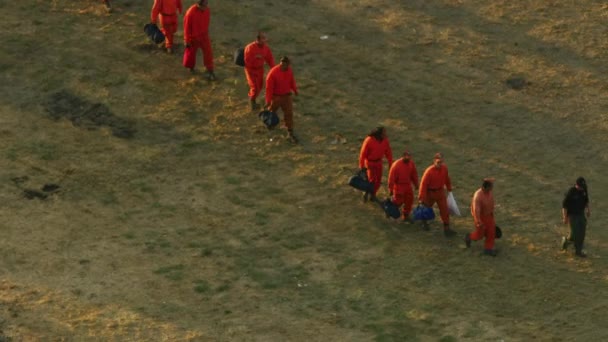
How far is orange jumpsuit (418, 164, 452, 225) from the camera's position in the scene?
77.8 ft

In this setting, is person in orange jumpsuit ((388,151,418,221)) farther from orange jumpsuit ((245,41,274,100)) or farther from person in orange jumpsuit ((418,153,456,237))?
orange jumpsuit ((245,41,274,100))

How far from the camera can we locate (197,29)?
2820cm

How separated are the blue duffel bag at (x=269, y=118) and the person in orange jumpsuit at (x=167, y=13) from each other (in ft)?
12.4

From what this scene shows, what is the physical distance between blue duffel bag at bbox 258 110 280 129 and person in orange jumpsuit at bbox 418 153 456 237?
13.4ft

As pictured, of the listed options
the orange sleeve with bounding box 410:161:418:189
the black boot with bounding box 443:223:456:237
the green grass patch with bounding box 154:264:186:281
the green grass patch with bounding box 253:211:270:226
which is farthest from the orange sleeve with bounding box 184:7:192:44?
the black boot with bounding box 443:223:456:237

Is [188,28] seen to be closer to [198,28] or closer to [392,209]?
[198,28]

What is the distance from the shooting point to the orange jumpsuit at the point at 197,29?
28109mm

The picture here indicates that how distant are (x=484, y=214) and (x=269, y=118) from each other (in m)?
5.61

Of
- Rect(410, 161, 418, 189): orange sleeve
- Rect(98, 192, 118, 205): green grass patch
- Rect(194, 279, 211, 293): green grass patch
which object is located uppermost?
A: Rect(410, 161, 418, 189): orange sleeve

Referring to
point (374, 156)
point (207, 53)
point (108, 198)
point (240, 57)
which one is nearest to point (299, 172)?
point (374, 156)

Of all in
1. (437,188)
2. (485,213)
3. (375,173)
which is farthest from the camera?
(375,173)

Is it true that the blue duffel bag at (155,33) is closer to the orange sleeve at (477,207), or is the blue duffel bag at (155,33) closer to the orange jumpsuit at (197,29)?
the orange jumpsuit at (197,29)

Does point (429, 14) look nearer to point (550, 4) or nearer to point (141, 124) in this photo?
point (550, 4)

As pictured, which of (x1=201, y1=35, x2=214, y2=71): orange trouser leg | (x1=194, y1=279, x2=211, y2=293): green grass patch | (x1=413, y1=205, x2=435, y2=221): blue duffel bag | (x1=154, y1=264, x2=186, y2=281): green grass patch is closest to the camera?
(x1=194, y1=279, x2=211, y2=293): green grass patch
